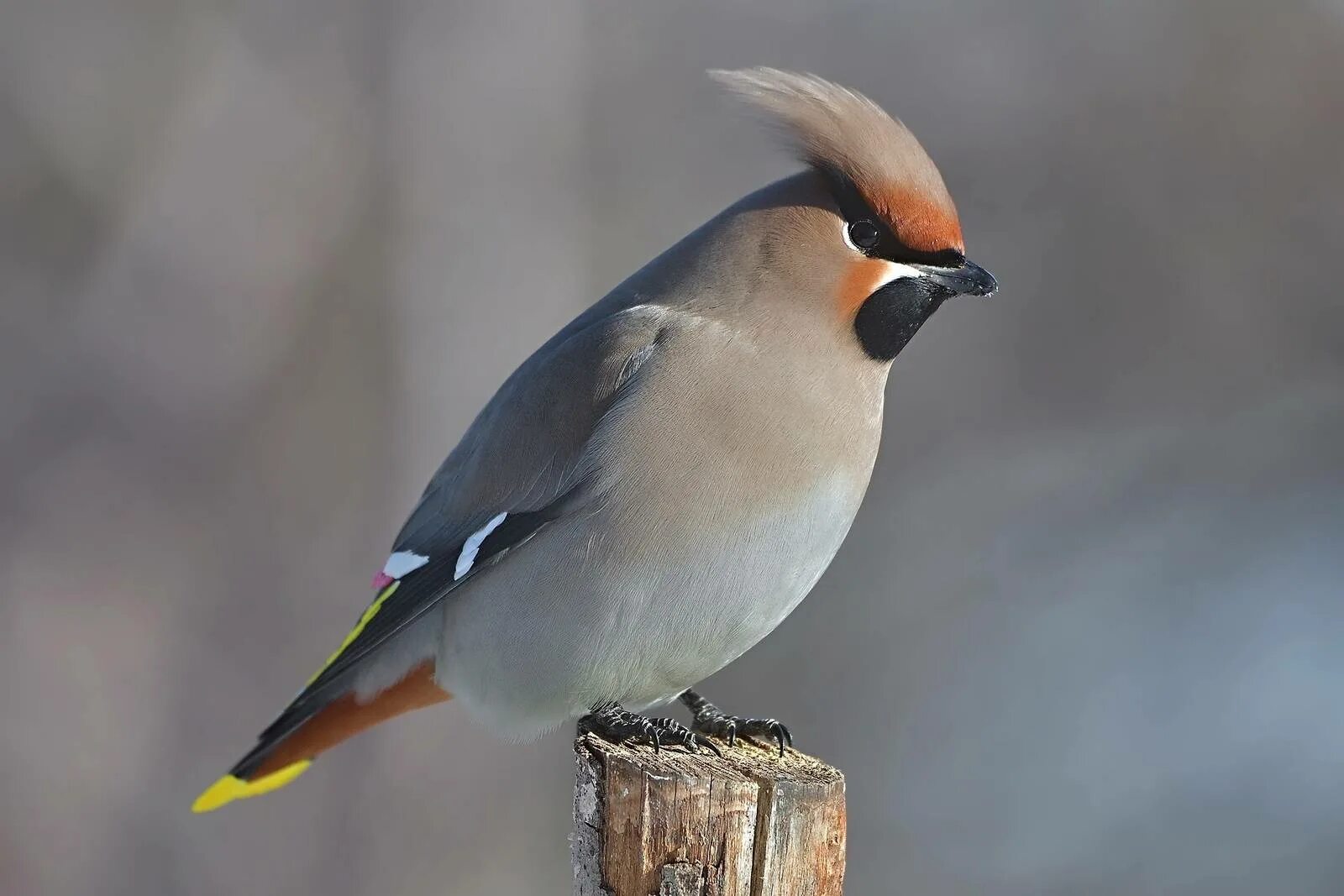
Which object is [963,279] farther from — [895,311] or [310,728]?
[310,728]

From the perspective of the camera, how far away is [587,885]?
3119 mm

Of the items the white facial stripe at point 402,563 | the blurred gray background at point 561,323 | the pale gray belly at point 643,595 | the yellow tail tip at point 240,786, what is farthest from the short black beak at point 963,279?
the blurred gray background at point 561,323

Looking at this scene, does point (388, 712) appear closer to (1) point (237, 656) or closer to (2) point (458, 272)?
(1) point (237, 656)

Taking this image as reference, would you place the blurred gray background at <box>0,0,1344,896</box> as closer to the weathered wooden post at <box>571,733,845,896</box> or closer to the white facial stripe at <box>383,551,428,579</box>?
the white facial stripe at <box>383,551,428,579</box>

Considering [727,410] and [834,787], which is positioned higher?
[727,410]

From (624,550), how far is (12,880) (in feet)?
16.8

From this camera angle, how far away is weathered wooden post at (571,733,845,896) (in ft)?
9.86

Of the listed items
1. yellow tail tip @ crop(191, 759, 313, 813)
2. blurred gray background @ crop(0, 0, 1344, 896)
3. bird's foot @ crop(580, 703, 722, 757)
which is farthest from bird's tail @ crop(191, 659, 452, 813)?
blurred gray background @ crop(0, 0, 1344, 896)

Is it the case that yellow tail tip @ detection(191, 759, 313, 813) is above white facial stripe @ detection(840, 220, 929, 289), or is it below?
below

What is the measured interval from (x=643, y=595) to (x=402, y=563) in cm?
91

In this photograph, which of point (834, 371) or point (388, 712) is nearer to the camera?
point (834, 371)

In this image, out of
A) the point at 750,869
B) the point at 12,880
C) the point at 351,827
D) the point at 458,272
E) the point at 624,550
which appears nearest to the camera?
the point at 750,869

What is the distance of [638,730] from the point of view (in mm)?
3656

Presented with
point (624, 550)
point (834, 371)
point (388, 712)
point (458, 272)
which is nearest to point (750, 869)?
point (624, 550)
